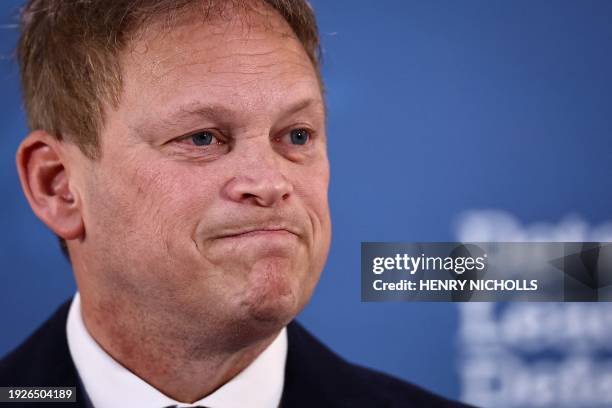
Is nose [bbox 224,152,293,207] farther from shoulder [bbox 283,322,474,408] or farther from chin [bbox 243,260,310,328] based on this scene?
shoulder [bbox 283,322,474,408]

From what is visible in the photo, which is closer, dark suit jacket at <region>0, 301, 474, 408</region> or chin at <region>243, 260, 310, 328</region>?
chin at <region>243, 260, 310, 328</region>

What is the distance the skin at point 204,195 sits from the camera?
5.65ft

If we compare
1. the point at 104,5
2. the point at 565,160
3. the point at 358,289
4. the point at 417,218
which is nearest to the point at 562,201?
the point at 565,160

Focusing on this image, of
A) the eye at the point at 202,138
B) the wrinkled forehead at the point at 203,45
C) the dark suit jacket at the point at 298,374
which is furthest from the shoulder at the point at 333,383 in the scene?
the wrinkled forehead at the point at 203,45

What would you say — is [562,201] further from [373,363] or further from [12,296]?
[12,296]

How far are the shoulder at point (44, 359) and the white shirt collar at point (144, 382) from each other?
0.08 feet

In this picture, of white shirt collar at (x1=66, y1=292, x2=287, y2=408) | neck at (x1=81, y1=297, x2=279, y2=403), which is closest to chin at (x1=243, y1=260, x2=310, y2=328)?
neck at (x1=81, y1=297, x2=279, y2=403)

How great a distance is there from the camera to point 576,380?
2.32m

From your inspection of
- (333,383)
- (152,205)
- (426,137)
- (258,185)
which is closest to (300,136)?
(258,185)

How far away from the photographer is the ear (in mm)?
1913

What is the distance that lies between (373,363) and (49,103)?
1021 millimetres

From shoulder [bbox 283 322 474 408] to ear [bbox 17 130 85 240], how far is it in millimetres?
577

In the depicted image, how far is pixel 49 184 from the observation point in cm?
194

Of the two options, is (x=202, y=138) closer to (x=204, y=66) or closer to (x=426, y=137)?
(x=204, y=66)
